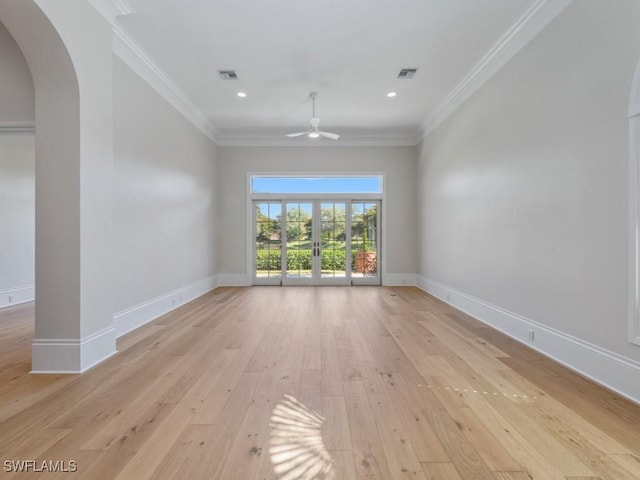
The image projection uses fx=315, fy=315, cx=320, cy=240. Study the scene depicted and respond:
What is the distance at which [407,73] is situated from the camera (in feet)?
14.8

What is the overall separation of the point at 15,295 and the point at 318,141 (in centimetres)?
630

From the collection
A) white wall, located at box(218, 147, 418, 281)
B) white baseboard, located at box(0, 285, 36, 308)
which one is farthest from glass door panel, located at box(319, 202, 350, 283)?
white baseboard, located at box(0, 285, 36, 308)

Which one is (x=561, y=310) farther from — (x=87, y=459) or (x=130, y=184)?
(x=130, y=184)

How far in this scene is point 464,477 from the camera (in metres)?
1.47

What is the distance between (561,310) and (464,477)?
2096 millimetres

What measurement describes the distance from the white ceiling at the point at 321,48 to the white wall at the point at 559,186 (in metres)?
0.63

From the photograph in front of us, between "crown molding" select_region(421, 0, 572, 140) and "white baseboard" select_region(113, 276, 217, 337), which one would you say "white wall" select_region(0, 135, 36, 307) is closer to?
"white baseboard" select_region(113, 276, 217, 337)

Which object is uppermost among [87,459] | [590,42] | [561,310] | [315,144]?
[315,144]

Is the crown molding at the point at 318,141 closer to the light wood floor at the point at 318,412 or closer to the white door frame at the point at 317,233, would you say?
the white door frame at the point at 317,233

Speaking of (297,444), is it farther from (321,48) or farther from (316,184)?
(316,184)

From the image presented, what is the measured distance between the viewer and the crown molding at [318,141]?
724 cm

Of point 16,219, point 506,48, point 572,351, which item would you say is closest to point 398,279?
point 572,351

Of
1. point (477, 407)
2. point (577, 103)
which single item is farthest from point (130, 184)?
point (577, 103)

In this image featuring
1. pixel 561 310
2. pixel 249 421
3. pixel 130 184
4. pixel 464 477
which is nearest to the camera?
pixel 464 477
